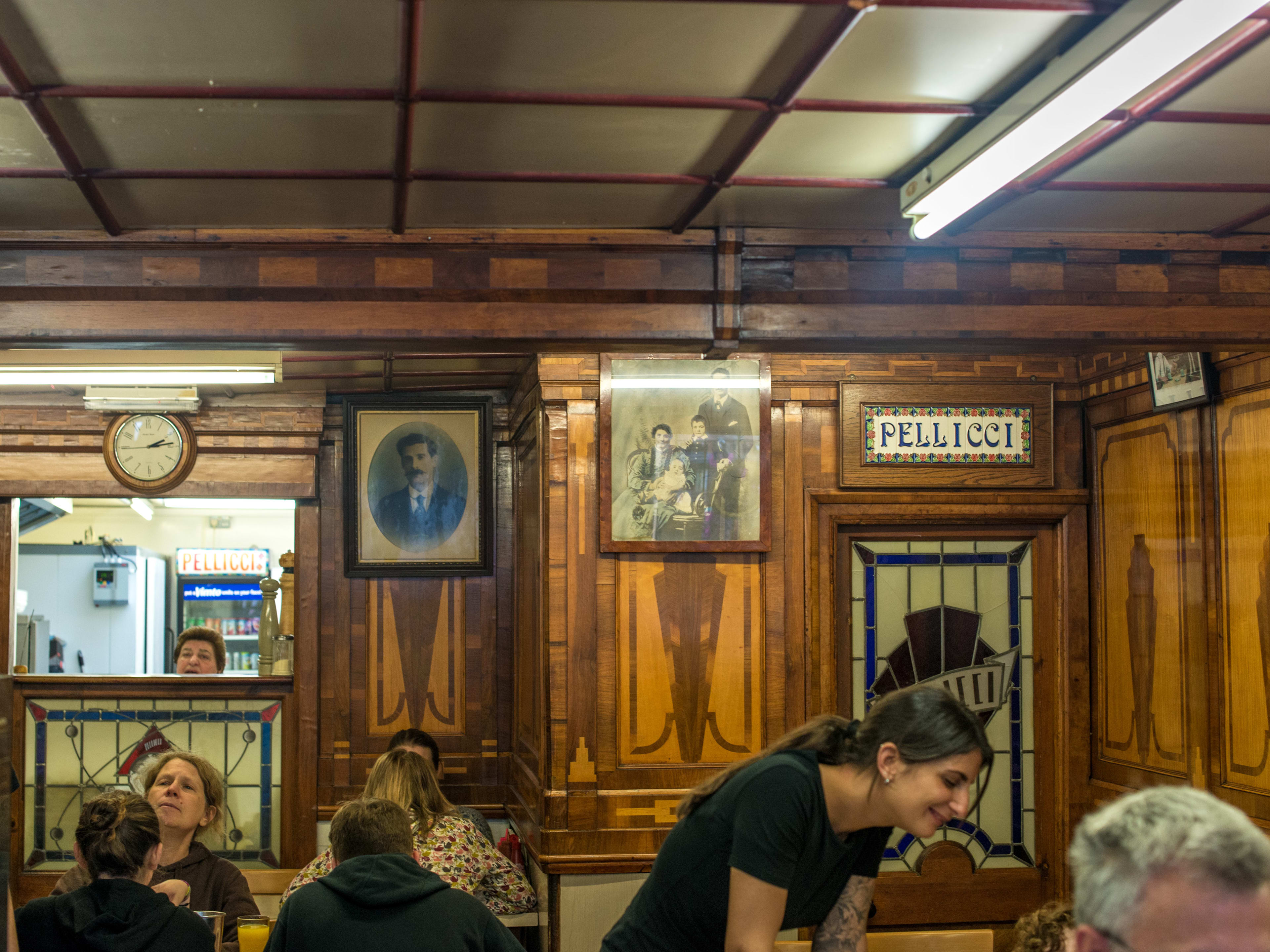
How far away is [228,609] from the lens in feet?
38.7

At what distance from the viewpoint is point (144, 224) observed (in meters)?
3.56

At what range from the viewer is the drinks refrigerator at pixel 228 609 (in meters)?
11.4

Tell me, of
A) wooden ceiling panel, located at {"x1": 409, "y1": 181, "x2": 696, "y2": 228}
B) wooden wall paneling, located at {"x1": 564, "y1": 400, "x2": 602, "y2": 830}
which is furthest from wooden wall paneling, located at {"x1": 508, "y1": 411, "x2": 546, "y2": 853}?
wooden ceiling panel, located at {"x1": 409, "y1": 181, "x2": 696, "y2": 228}

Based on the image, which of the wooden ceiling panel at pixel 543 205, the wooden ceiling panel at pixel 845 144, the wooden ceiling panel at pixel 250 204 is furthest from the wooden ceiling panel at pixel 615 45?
the wooden ceiling panel at pixel 250 204

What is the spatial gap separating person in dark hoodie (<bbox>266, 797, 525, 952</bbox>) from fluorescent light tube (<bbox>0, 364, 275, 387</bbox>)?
283 cm

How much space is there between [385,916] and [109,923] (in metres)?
0.64

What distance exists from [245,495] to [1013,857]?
4245mm

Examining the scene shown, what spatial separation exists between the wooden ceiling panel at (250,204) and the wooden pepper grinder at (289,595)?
10.3ft

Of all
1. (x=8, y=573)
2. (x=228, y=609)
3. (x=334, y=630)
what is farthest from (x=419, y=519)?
(x=228, y=609)

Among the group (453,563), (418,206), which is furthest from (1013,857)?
(418,206)

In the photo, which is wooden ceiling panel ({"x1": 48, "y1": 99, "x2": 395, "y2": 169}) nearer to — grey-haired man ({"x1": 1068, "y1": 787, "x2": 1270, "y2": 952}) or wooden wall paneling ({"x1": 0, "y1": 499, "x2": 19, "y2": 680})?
grey-haired man ({"x1": 1068, "y1": 787, "x2": 1270, "y2": 952})

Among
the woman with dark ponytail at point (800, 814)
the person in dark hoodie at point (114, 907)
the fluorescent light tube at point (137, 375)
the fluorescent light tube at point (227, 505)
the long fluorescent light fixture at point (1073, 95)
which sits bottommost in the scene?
the person in dark hoodie at point (114, 907)

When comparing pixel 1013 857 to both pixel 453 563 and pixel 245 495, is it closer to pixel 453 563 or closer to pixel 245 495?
pixel 453 563

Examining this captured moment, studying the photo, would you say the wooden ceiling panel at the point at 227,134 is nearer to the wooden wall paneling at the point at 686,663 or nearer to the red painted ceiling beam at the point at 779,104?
the red painted ceiling beam at the point at 779,104
